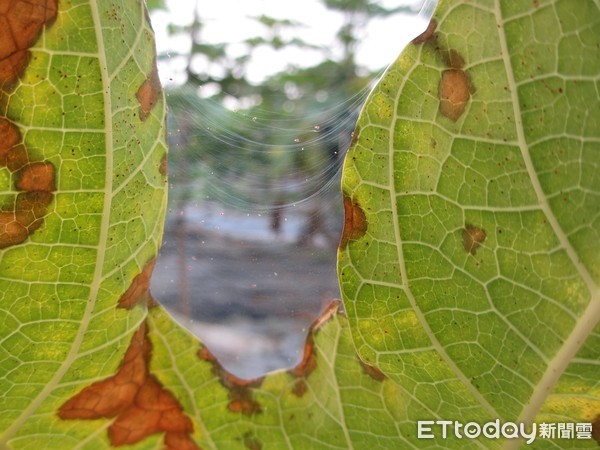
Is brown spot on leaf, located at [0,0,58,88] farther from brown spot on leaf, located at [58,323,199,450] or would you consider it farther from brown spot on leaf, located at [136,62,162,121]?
brown spot on leaf, located at [58,323,199,450]

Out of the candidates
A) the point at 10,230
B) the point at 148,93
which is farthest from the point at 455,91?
the point at 10,230

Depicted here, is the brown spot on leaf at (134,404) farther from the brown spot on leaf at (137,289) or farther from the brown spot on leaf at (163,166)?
the brown spot on leaf at (163,166)

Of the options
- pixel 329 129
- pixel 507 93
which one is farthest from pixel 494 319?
pixel 329 129

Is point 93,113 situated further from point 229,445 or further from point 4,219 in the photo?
point 229,445

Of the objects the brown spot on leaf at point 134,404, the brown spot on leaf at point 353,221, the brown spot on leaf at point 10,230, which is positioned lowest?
the brown spot on leaf at point 134,404

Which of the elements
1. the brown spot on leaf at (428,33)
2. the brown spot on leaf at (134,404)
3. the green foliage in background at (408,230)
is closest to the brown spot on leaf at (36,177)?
the green foliage in background at (408,230)

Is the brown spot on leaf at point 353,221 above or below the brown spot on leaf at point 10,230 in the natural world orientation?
above

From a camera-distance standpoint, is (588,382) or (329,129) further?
(329,129)
